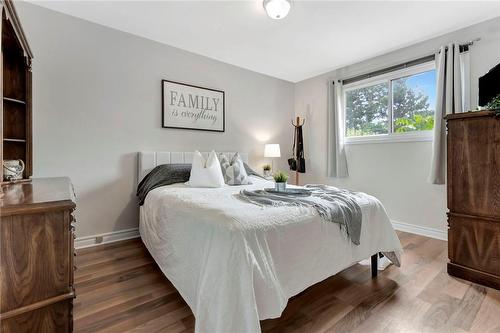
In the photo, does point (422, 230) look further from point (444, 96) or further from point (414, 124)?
point (444, 96)

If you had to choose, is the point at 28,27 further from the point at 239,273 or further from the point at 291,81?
the point at 291,81

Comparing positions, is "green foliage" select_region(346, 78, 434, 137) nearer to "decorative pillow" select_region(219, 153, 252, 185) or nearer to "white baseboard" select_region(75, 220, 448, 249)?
"white baseboard" select_region(75, 220, 448, 249)

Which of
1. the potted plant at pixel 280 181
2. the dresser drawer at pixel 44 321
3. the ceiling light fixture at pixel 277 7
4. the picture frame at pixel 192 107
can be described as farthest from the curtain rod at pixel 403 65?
the dresser drawer at pixel 44 321

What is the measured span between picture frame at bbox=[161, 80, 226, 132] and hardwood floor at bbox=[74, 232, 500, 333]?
1.79 metres

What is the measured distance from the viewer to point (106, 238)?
8.74 ft

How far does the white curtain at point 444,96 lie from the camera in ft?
8.49

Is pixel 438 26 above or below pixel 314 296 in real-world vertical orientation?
above

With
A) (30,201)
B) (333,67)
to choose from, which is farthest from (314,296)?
(333,67)

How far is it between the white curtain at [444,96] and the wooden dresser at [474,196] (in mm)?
837

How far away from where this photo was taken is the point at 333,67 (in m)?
3.75

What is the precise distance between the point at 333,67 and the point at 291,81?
0.88 metres

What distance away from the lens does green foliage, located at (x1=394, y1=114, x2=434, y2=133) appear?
2.95m

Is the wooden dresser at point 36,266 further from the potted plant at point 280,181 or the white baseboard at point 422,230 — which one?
the white baseboard at point 422,230

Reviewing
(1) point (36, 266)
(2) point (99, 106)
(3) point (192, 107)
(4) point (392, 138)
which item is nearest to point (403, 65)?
(4) point (392, 138)
